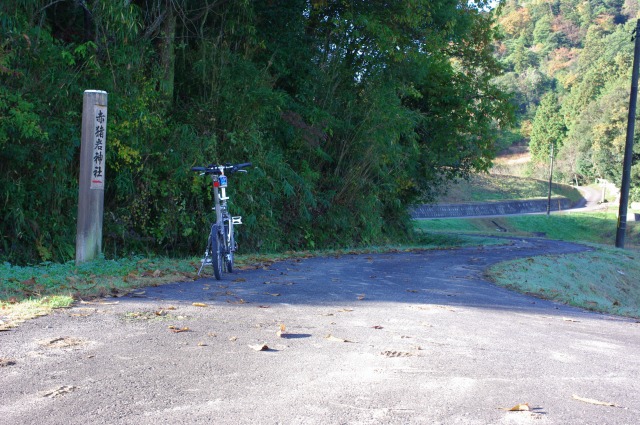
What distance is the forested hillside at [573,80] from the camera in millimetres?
70250

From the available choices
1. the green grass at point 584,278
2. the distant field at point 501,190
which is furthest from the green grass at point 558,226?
the green grass at point 584,278

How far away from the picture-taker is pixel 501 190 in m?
70.2

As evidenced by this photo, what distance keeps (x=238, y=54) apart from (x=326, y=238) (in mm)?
A: 6241

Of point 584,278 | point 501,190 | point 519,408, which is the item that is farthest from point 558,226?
point 519,408

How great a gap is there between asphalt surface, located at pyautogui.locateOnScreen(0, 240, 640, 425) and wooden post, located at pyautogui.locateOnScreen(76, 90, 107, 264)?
2.04 m

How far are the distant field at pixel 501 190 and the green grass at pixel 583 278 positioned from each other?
1556 inches

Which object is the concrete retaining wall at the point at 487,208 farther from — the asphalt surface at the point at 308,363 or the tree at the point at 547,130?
the asphalt surface at the point at 308,363

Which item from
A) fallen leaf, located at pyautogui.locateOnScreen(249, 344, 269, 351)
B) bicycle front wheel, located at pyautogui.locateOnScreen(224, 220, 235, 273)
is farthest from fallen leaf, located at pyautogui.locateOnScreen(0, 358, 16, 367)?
bicycle front wheel, located at pyautogui.locateOnScreen(224, 220, 235, 273)

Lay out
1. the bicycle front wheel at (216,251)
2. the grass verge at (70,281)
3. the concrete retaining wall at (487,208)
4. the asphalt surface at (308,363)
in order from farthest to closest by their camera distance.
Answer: the concrete retaining wall at (487,208)
the bicycle front wheel at (216,251)
the grass verge at (70,281)
the asphalt surface at (308,363)

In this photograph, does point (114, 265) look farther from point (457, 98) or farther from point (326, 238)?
point (457, 98)

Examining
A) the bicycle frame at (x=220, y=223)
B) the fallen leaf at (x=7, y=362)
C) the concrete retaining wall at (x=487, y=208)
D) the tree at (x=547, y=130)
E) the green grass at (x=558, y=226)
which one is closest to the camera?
the fallen leaf at (x=7, y=362)

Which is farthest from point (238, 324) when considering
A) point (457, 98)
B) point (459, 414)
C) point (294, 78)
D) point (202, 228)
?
point (457, 98)

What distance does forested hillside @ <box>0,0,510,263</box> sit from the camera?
11406 millimetres

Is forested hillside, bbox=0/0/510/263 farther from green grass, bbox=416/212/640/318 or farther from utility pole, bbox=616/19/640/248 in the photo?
utility pole, bbox=616/19/640/248
